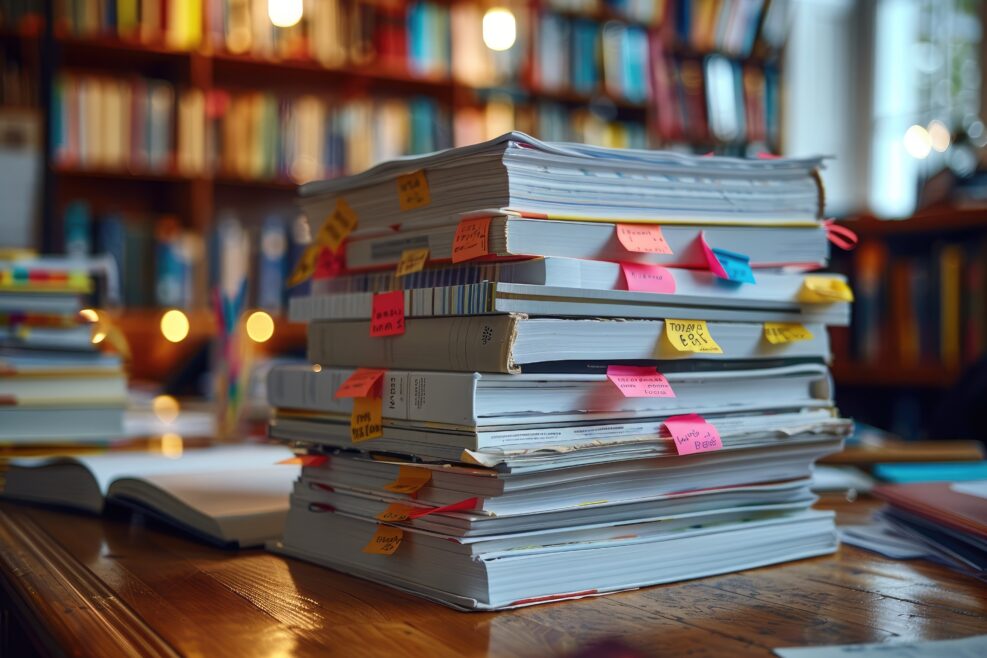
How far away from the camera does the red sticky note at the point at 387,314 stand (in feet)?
2.37

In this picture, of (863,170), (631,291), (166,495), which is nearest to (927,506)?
(631,291)

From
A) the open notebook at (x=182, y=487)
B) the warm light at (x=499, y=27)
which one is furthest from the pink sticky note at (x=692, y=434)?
the warm light at (x=499, y=27)

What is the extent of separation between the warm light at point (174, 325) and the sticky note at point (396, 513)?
9.15 ft

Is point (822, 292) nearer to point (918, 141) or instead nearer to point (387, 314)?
point (387, 314)

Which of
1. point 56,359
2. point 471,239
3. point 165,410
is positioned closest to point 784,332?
point 471,239

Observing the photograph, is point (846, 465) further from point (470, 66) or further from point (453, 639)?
point (470, 66)

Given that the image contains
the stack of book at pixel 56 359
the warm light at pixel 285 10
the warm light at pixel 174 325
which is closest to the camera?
the stack of book at pixel 56 359

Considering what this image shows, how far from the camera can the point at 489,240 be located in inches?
25.9

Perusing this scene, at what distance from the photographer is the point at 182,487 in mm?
916

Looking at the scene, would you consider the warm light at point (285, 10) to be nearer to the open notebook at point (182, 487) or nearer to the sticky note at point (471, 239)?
the open notebook at point (182, 487)

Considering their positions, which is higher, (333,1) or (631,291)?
(333,1)

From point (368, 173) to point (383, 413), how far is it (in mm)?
192

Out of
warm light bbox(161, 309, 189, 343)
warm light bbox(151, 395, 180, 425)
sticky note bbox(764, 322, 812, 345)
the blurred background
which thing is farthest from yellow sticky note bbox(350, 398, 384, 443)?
warm light bbox(161, 309, 189, 343)

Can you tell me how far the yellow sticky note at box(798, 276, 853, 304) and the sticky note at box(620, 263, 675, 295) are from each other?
0.48ft
